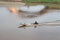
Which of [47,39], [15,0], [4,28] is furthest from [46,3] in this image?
[47,39]

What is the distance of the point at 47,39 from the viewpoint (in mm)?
1540

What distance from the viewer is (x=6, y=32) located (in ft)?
5.83

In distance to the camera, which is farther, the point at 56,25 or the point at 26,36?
the point at 56,25

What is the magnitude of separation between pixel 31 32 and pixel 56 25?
0.50m

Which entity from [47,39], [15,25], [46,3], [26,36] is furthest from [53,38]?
[46,3]

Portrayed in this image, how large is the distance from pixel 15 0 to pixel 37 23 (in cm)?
215

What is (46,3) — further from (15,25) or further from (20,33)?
(20,33)

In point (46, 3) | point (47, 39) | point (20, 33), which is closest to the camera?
point (47, 39)

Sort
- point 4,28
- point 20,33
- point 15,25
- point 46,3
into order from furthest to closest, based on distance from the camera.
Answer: point 46,3 < point 15,25 < point 4,28 < point 20,33

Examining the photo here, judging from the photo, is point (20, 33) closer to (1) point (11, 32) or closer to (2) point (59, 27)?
(1) point (11, 32)

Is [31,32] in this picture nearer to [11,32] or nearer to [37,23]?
[11,32]

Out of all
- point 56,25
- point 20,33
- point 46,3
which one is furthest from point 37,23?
point 46,3

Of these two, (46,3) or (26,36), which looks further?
(46,3)

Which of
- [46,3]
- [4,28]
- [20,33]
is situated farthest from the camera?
[46,3]
